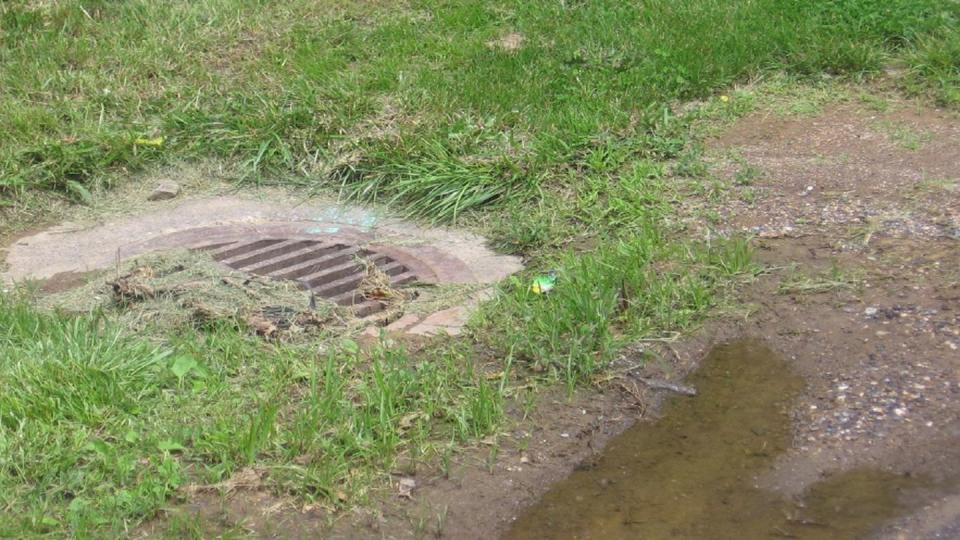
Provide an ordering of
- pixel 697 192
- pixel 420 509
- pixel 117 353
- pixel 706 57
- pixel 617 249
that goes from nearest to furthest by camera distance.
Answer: pixel 420 509 → pixel 117 353 → pixel 617 249 → pixel 697 192 → pixel 706 57

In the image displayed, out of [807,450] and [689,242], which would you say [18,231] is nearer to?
[689,242]

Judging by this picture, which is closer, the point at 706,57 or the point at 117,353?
the point at 117,353

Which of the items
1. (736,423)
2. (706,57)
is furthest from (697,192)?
(736,423)

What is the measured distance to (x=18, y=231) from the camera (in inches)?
264

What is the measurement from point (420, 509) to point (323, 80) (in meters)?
4.01

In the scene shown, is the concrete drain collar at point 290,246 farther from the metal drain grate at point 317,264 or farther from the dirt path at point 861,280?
the dirt path at point 861,280

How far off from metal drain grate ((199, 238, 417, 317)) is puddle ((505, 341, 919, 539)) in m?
1.54

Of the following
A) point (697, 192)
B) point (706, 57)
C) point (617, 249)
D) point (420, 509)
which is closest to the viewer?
point (420, 509)

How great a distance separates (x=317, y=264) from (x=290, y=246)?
329 millimetres

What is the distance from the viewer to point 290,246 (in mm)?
6238

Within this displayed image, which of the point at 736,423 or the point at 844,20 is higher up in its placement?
the point at 844,20

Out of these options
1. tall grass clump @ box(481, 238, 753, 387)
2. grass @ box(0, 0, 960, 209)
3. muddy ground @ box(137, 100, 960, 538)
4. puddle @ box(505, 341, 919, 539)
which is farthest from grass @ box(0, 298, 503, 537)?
grass @ box(0, 0, 960, 209)

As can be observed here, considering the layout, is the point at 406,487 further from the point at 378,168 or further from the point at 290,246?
the point at 378,168

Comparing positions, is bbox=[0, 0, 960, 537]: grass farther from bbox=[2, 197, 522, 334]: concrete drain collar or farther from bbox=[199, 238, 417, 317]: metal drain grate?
bbox=[199, 238, 417, 317]: metal drain grate
